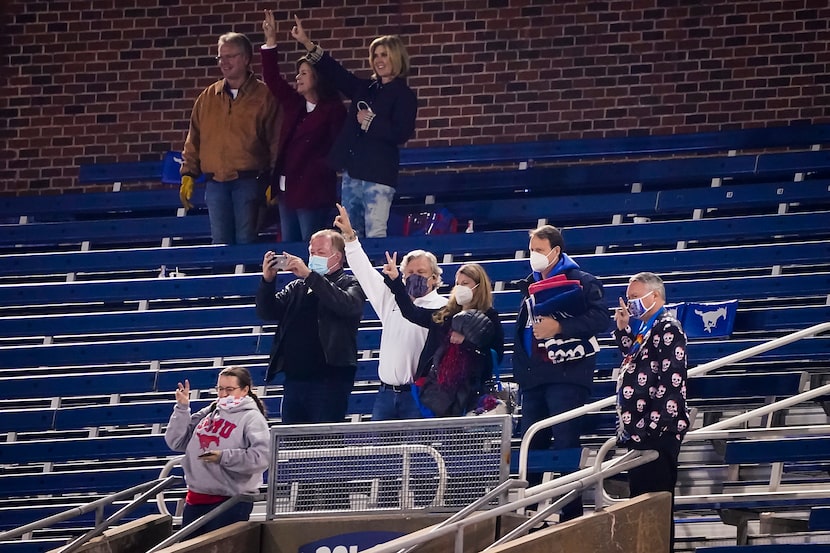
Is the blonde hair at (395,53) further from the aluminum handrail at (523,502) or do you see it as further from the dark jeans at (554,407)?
the aluminum handrail at (523,502)

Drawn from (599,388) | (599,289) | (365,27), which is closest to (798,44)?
(365,27)

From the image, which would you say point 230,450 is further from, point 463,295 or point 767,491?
point 767,491

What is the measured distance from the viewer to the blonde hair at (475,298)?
8.87m

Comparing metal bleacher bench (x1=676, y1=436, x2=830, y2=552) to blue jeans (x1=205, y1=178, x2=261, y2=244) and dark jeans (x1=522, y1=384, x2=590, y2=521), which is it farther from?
blue jeans (x1=205, y1=178, x2=261, y2=244)

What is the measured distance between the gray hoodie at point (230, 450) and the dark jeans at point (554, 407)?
1438mm

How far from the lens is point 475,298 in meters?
8.88

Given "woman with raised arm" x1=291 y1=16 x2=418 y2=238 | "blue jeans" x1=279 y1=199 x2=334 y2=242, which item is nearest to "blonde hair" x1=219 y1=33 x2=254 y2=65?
"woman with raised arm" x1=291 y1=16 x2=418 y2=238

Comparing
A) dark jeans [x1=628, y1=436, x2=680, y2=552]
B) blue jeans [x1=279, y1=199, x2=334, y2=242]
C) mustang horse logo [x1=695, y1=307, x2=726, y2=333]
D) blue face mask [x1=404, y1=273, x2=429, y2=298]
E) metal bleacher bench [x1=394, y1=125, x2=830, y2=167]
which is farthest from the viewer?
metal bleacher bench [x1=394, y1=125, x2=830, y2=167]

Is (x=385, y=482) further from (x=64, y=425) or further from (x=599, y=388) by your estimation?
(x=64, y=425)

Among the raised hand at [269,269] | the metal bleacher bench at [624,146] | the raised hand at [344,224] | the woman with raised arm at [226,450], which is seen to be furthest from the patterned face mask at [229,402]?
the metal bleacher bench at [624,146]

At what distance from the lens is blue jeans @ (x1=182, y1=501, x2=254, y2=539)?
334 inches

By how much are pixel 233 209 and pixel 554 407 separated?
3.94 meters

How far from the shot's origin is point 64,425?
11242 mm

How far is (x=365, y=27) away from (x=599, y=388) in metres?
5.16
